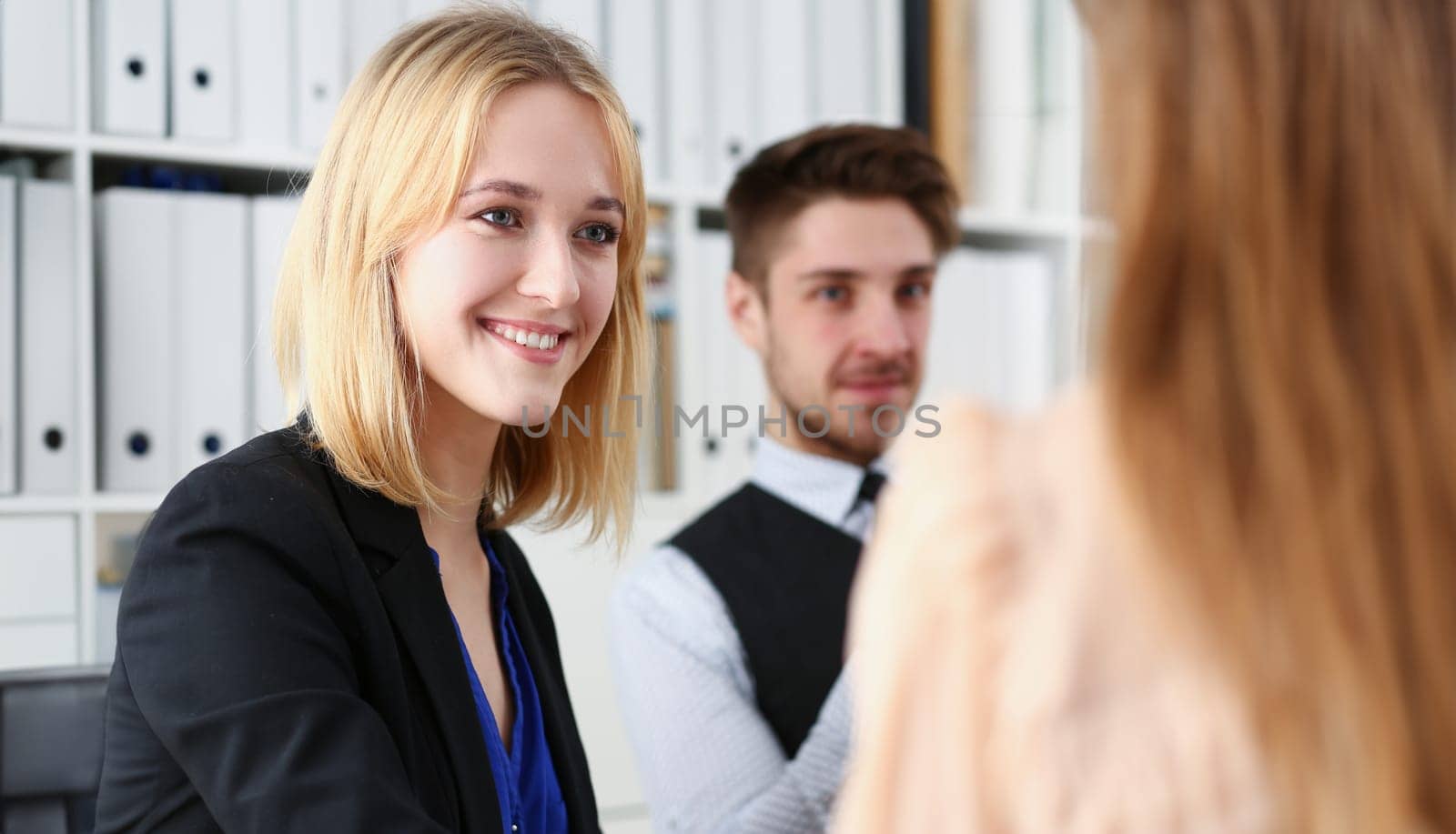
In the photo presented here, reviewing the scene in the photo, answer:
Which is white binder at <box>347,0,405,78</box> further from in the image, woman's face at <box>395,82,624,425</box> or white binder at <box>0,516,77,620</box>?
woman's face at <box>395,82,624,425</box>

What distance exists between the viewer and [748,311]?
1763 mm

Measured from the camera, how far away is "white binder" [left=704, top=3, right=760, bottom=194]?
209cm

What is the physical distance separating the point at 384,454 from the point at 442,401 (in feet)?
0.34

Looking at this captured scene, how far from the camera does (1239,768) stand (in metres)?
0.44

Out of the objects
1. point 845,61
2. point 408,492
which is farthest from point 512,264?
point 845,61

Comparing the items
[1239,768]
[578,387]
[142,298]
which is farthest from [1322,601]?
[142,298]

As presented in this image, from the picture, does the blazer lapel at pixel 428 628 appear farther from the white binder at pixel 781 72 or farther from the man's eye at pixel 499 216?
the white binder at pixel 781 72

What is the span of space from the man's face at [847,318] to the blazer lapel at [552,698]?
0.46 metres

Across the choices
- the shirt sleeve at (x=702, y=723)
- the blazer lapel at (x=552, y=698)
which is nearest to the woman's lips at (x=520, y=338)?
the blazer lapel at (x=552, y=698)

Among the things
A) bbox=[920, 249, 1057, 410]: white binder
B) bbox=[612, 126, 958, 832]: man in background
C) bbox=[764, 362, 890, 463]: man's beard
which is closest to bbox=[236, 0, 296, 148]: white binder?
bbox=[612, 126, 958, 832]: man in background

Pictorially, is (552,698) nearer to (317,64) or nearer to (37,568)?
(37,568)

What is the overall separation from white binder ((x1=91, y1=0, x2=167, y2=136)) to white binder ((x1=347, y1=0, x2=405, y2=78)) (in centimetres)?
24

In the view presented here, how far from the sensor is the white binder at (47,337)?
162 cm

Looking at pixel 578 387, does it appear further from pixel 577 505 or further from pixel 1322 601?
pixel 1322 601
